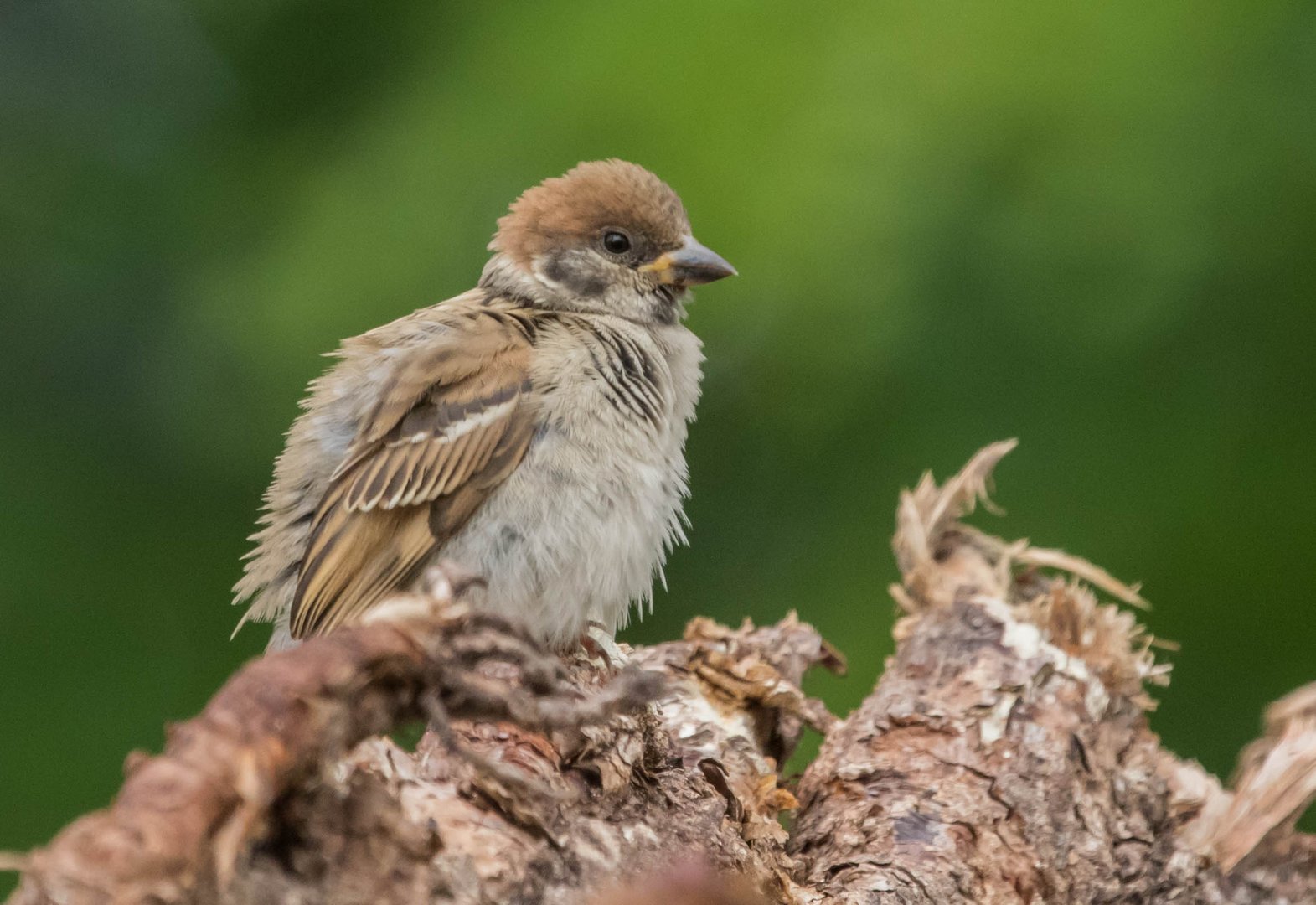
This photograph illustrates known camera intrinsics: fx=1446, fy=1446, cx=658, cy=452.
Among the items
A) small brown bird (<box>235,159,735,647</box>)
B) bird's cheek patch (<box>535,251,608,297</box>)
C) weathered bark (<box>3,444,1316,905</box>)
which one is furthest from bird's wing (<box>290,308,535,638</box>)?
bird's cheek patch (<box>535,251,608,297</box>)

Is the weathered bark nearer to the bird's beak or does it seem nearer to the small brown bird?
the small brown bird

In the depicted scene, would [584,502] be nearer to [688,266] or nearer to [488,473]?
[488,473]

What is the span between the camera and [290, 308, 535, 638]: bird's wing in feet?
9.64

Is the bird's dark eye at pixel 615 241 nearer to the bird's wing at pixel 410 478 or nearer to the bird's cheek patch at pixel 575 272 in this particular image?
the bird's cheek patch at pixel 575 272

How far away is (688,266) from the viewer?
3.64 m

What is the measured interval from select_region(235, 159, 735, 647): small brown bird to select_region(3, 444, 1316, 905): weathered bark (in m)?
0.24

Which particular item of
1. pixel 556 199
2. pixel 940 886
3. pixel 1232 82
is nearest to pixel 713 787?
pixel 940 886

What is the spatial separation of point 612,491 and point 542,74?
1349mm

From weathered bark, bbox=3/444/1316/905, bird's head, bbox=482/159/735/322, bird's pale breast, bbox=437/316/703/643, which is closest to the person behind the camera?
weathered bark, bbox=3/444/1316/905

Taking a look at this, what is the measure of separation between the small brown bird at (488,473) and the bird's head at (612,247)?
0.22 metres

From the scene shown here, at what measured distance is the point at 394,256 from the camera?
3893mm

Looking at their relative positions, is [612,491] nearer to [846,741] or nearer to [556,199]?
[846,741]

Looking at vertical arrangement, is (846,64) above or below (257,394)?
above

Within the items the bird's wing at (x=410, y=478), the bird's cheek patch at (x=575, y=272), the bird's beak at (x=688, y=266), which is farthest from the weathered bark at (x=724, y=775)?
the bird's cheek patch at (x=575, y=272)
